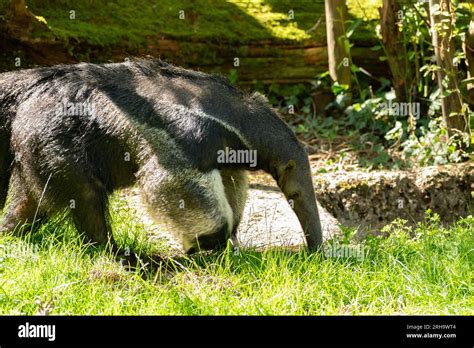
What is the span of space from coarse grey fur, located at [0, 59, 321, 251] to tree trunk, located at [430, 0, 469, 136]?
327 centimetres

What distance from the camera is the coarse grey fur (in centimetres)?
668

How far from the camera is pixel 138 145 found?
6805mm

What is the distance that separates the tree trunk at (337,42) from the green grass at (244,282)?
196 inches

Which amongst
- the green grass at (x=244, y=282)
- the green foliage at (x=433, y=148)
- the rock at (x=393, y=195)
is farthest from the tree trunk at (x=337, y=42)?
the green grass at (x=244, y=282)

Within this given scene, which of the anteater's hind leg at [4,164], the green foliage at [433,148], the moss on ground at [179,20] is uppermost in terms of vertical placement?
the moss on ground at [179,20]

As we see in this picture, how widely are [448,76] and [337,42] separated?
2059 mm

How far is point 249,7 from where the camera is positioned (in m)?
12.3

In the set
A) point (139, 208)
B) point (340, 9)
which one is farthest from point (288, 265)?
point (340, 9)

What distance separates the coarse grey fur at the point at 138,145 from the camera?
6676 mm

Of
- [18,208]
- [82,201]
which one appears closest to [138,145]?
[82,201]

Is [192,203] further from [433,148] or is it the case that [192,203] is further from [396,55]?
[396,55]

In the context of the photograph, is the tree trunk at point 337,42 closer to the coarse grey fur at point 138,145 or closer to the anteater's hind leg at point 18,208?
the coarse grey fur at point 138,145

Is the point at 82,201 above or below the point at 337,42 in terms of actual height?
below

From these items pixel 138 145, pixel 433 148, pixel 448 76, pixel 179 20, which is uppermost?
pixel 179 20
